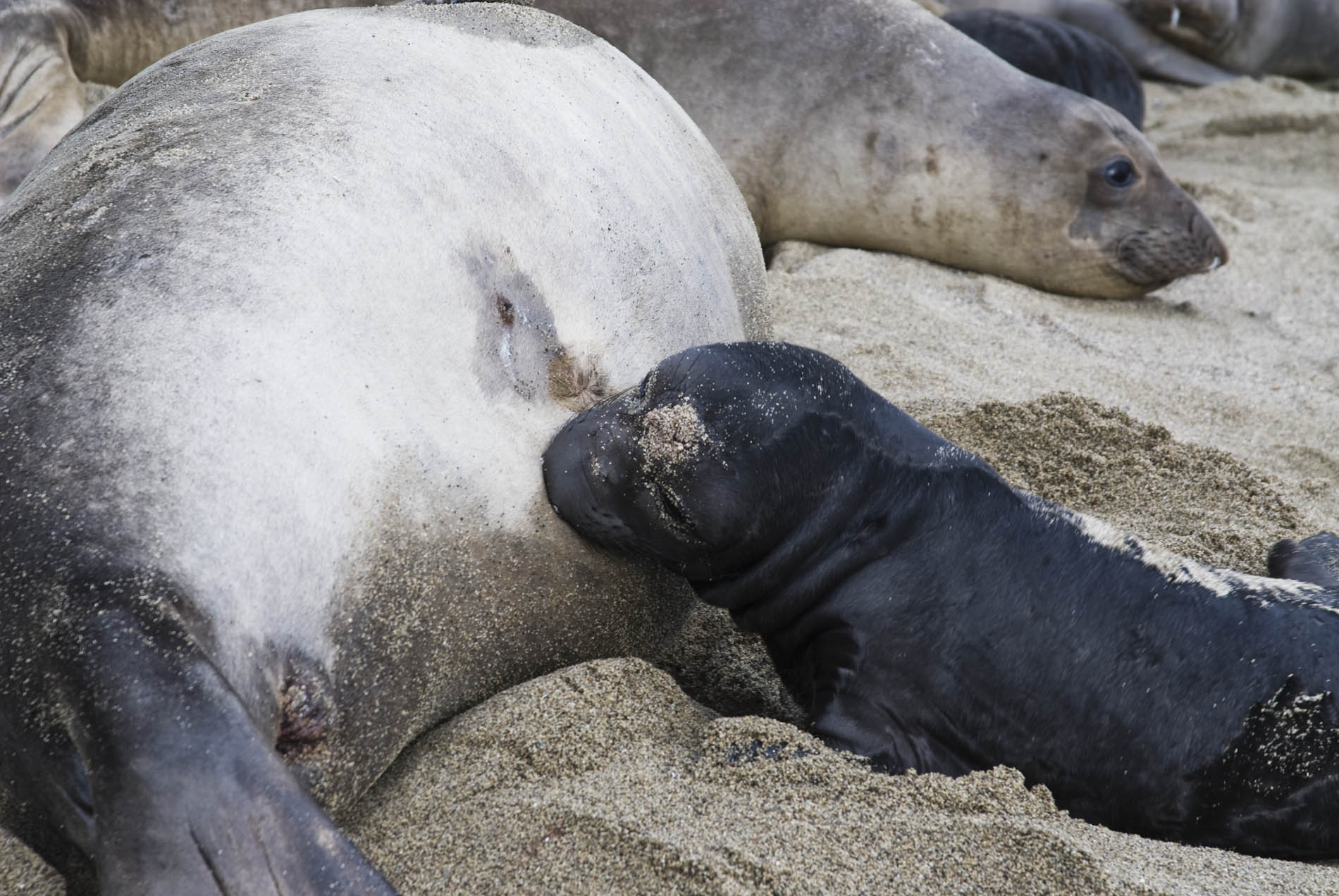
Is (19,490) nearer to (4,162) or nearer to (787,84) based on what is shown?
(4,162)

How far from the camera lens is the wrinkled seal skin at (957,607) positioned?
1852 mm

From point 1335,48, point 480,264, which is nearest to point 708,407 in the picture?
point 480,264

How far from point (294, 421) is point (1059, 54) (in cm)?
463

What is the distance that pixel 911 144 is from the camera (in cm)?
418

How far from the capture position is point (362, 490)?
1.62 meters

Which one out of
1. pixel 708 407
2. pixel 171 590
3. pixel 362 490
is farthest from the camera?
pixel 708 407

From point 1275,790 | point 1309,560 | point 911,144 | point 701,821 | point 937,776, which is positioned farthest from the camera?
point 911,144

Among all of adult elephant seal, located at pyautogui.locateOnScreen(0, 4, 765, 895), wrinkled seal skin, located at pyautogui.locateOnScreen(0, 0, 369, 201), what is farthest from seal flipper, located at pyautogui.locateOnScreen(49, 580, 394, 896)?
wrinkled seal skin, located at pyautogui.locateOnScreen(0, 0, 369, 201)

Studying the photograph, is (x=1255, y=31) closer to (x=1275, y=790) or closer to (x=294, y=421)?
(x=1275, y=790)

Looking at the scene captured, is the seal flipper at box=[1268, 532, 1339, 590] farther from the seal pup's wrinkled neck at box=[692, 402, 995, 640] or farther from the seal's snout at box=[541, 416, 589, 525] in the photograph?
the seal's snout at box=[541, 416, 589, 525]

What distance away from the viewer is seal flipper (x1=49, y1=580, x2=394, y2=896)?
1.24m

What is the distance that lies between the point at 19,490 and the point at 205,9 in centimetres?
296

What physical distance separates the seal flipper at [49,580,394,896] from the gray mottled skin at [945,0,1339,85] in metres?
6.73

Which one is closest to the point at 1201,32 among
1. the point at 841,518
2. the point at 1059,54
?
the point at 1059,54
